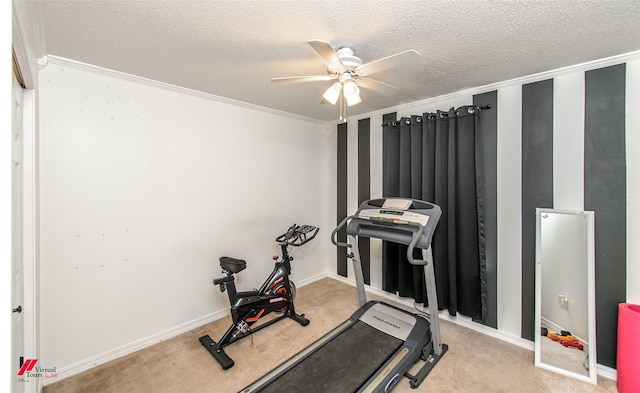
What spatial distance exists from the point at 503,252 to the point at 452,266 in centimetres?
48

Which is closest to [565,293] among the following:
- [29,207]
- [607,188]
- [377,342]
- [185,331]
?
[607,188]

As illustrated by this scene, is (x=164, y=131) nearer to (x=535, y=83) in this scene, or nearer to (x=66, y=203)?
(x=66, y=203)

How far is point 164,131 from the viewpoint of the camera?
8.17 feet

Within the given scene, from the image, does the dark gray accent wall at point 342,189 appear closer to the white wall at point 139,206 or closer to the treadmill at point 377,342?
the white wall at point 139,206

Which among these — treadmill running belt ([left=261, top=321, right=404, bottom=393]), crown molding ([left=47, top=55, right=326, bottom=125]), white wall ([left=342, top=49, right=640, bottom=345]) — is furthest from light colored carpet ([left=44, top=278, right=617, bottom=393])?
crown molding ([left=47, top=55, right=326, bottom=125])

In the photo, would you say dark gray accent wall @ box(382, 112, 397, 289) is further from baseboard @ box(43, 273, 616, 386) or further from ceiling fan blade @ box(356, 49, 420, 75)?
ceiling fan blade @ box(356, 49, 420, 75)

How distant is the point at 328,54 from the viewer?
147 cm

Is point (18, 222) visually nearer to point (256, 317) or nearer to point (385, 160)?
point (256, 317)

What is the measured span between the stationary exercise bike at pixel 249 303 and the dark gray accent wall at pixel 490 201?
6.14ft

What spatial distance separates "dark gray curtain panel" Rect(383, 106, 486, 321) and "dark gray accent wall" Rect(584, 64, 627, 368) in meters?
0.78

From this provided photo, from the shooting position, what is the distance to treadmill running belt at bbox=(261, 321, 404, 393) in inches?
69.9

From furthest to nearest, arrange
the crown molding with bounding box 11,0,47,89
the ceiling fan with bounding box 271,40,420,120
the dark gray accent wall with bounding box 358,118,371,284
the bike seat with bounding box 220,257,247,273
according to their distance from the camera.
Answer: the dark gray accent wall with bounding box 358,118,371,284
the bike seat with bounding box 220,257,247,273
the ceiling fan with bounding box 271,40,420,120
the crown molding with bounding box 11,0,47,89

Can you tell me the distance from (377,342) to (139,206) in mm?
2432

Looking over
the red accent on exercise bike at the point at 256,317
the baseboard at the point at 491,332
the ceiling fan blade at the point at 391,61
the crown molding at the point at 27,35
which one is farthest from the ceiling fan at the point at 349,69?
the baseboard at the point at 491,332
